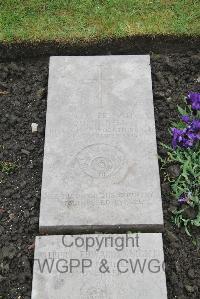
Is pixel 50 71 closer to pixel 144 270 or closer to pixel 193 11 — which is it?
pixel 193 11

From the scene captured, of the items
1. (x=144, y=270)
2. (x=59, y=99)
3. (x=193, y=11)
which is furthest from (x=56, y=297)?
(x=193, y=11)

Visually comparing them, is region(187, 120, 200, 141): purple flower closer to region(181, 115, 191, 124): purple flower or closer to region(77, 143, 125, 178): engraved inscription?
region(181, 115, 191, 124): purple flower

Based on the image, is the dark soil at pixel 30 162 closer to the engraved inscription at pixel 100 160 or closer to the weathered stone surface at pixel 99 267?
the weathered stone surface at pixel 99 267

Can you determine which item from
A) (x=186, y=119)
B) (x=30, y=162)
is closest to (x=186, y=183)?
(x=186, y=119)

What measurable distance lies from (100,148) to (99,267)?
2.86ft

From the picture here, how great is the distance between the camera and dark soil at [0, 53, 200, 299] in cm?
346

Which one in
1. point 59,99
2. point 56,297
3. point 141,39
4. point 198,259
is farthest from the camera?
point 141,39

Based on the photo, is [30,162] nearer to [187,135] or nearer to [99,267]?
[99,267]

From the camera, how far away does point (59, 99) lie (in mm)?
4117

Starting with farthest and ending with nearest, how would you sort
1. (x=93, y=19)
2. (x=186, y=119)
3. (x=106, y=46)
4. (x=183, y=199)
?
(x=93, y=19), (x=106, y=46), (x=186, y=119), (x=183, y=199)

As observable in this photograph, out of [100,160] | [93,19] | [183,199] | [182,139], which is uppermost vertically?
[93,19]

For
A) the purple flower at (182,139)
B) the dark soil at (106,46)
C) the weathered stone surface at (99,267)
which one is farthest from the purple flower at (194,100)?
the weathered stone surface at (99,267)

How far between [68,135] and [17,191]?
52 centimetres

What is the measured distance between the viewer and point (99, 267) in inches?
132
